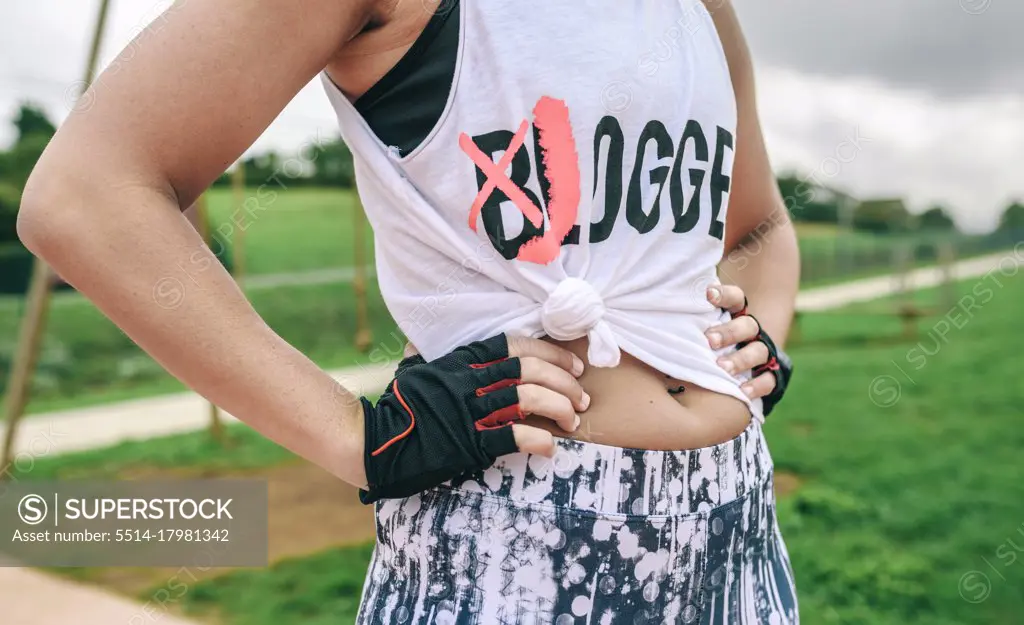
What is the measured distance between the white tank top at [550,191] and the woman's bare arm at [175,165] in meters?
0.14

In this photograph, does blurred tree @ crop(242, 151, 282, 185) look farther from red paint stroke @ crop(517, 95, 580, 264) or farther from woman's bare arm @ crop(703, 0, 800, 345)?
red paint stroke @ crop(517, 95, 580, 264)

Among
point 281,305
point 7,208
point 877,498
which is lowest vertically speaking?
point 877,498

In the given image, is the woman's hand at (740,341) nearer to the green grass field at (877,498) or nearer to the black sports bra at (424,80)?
the black sports bra at (424,80)

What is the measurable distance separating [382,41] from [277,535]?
3844mm

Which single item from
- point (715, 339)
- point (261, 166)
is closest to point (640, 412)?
point (715, 339)

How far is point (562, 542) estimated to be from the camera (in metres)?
0.90

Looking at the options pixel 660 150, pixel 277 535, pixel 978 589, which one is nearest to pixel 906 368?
pixel 978 589

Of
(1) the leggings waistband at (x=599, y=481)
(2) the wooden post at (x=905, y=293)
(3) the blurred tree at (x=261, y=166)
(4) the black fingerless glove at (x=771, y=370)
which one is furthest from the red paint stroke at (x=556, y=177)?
(2) the wooden post at (x=905, y=293)

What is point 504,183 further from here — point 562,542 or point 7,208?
point 7,208

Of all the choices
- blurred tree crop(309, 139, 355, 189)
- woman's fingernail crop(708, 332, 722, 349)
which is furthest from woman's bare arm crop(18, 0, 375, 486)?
blurred tree crop(309, 139, 355, 189)

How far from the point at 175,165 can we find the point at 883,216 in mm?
14717

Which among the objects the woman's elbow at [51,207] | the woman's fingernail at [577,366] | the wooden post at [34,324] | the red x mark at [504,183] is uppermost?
the wooden post at [34,324]

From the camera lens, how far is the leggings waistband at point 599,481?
Answer: 909 millimetres

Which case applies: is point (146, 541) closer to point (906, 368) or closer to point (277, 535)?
point (277, 535)
